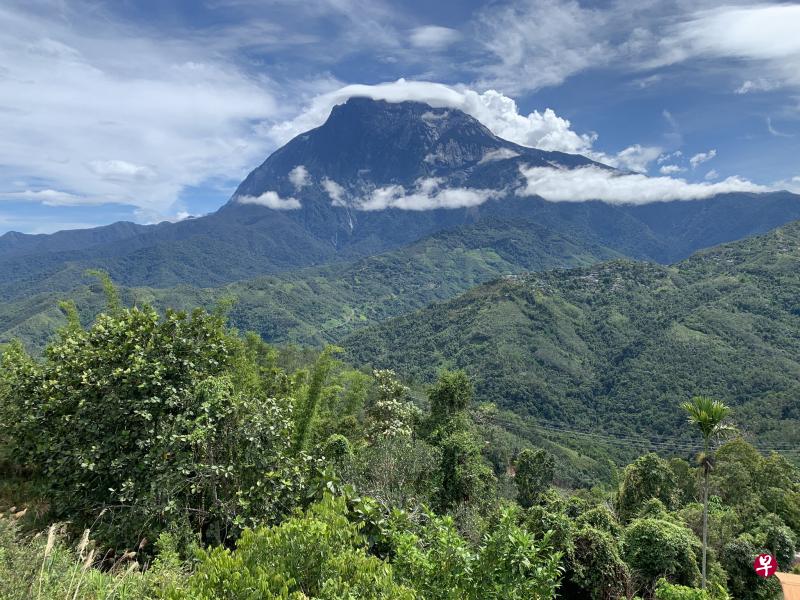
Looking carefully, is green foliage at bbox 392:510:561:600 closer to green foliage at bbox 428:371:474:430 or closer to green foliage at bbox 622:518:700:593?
green foliage at bbox 622:518:700:593

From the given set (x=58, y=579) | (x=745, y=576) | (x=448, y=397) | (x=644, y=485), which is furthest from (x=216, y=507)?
(x=644, y=485)

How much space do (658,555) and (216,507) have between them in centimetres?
1253

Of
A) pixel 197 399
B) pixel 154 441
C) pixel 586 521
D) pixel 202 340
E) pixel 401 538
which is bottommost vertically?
pixel 586 521

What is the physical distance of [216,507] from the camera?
6.99 m

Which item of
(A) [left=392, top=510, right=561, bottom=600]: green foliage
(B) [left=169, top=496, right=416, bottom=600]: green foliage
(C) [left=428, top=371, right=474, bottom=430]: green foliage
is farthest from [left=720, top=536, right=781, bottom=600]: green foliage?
(B) [left=169, top=496, right=416, bottom=600]: green foliage

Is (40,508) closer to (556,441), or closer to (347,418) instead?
(347,418)

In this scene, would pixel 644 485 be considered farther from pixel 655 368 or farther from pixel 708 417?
pixel 655 368

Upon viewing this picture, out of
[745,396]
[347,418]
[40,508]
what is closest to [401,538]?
[40,508]

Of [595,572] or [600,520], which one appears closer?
[595,572]

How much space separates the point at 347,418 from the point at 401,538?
16266 mm

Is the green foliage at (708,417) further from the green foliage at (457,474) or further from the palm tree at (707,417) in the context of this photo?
the green foliage at (457,474)

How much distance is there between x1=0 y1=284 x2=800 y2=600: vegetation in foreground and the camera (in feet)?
14.4

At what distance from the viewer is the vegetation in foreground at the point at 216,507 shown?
439 centimetres

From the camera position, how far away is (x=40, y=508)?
24.8 feet
